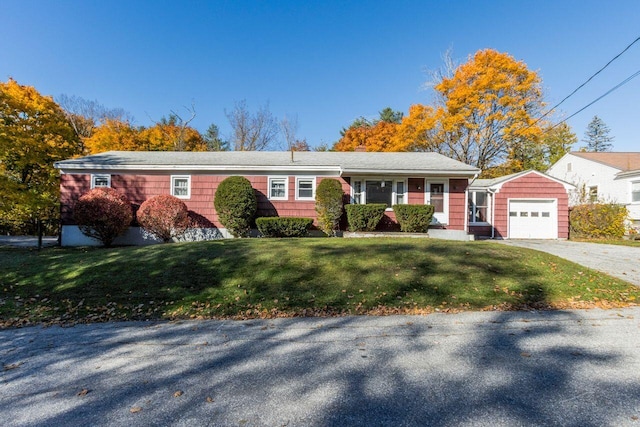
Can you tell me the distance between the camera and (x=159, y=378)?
3025 mm

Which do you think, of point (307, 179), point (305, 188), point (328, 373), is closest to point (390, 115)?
point (307, 179)

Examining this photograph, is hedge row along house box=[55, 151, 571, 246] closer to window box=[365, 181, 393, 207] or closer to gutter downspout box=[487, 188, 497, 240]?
window box=[365, 181, 393, 207]

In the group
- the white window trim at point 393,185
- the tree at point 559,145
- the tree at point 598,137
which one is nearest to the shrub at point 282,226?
the white window trim at point 393,185

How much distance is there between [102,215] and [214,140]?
2691 cm

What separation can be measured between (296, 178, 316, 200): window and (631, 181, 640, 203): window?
18.3 meters

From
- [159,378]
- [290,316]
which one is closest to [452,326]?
[290,316]

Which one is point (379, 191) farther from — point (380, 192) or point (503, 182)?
point (503, 182)

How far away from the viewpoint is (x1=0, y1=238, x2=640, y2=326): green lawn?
5188 mm

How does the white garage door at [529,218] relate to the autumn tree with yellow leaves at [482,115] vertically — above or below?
below

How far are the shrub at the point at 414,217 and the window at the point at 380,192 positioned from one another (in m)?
0.91

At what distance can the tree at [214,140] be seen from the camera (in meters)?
35.1

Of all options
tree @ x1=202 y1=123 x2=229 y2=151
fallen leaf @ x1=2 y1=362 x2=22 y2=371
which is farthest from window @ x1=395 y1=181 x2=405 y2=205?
tree @ x1=202 y1=123 x2=229 y2=151

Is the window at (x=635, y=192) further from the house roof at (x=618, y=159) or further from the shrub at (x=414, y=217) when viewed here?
the shrub at (x=414, y=217)

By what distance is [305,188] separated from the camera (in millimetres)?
13406
